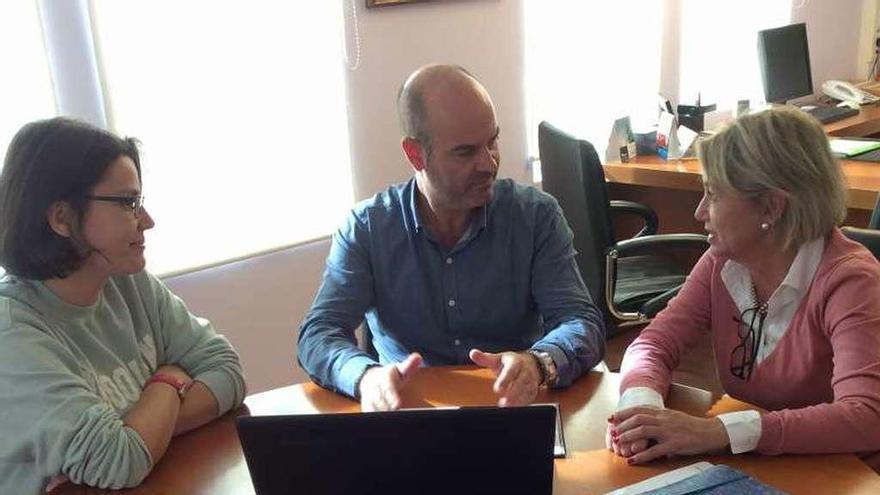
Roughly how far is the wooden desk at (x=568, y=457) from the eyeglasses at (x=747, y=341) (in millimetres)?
121

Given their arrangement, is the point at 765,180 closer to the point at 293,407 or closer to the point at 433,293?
the point at 433,293

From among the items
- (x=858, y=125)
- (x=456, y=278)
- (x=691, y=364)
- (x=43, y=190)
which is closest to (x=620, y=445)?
(x=456, y=278)

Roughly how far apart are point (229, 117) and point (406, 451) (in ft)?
5.92

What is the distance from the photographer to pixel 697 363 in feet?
11.2

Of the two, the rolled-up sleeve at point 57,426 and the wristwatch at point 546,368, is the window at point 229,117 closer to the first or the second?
the rolled-up sleeve at point 57,426

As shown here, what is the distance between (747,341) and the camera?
1.54 metres

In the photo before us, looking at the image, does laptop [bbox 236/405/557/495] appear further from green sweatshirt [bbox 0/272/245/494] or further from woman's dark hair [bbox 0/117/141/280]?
woman's dark hair [bbox 0/117/141/280]

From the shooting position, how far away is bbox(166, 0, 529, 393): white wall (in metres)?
2.64

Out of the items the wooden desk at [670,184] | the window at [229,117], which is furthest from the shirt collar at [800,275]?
the window at [229,117]

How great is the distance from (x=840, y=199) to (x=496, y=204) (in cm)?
69

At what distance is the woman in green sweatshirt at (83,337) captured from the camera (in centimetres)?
122

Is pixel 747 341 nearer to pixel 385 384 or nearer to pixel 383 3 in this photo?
pixel 385 384

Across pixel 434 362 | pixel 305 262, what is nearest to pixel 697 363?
pixel 305 262

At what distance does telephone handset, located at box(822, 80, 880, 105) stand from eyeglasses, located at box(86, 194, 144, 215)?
3.98 metres
